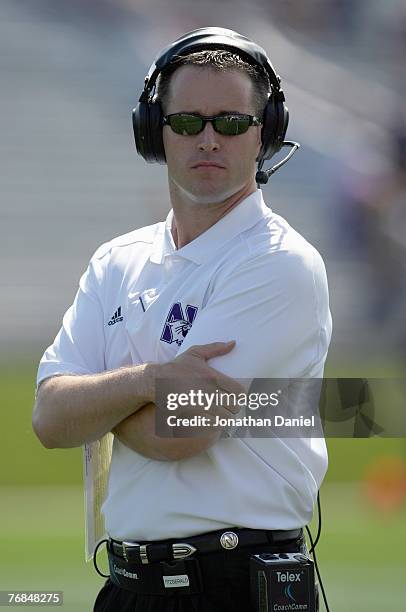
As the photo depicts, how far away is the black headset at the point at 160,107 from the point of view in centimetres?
182

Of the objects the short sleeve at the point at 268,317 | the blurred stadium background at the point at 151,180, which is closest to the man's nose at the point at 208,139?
the short sleeve at the point at 268,317

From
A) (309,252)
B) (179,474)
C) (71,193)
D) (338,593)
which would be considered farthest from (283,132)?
(71,193)

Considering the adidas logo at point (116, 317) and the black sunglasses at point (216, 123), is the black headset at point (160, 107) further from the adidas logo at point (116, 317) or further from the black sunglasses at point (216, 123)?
the adidas logo at point (116, 317)

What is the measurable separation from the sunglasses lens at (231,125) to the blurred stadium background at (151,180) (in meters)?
3.18

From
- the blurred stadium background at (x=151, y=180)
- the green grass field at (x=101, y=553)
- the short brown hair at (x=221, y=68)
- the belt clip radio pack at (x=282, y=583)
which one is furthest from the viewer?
the blurred stadium background at (x=151, y=180)

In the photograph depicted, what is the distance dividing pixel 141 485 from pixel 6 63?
4976mm

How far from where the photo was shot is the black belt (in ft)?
5.45

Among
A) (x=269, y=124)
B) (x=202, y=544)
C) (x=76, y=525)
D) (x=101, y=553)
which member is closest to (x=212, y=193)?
(x=269, y=124)

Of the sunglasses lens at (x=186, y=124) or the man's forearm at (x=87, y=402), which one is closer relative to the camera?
the man's forearm at (x=87, y=402)

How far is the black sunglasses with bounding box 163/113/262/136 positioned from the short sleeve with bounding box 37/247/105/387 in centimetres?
32

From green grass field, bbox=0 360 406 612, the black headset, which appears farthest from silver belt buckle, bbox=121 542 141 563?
green grass field, bbox=0 360 406 612

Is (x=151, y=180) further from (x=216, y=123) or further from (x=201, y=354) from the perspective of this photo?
(x=201, y=354)

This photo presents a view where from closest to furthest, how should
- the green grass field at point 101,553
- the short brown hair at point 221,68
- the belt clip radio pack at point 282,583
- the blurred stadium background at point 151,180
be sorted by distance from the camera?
the belt clip radio pack at point 282,583, the short brown hair at point 221,68, the green grass field at point 101,553, the blurred stadium background at point 151,180

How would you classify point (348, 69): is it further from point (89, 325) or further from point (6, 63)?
point (89, 325)
